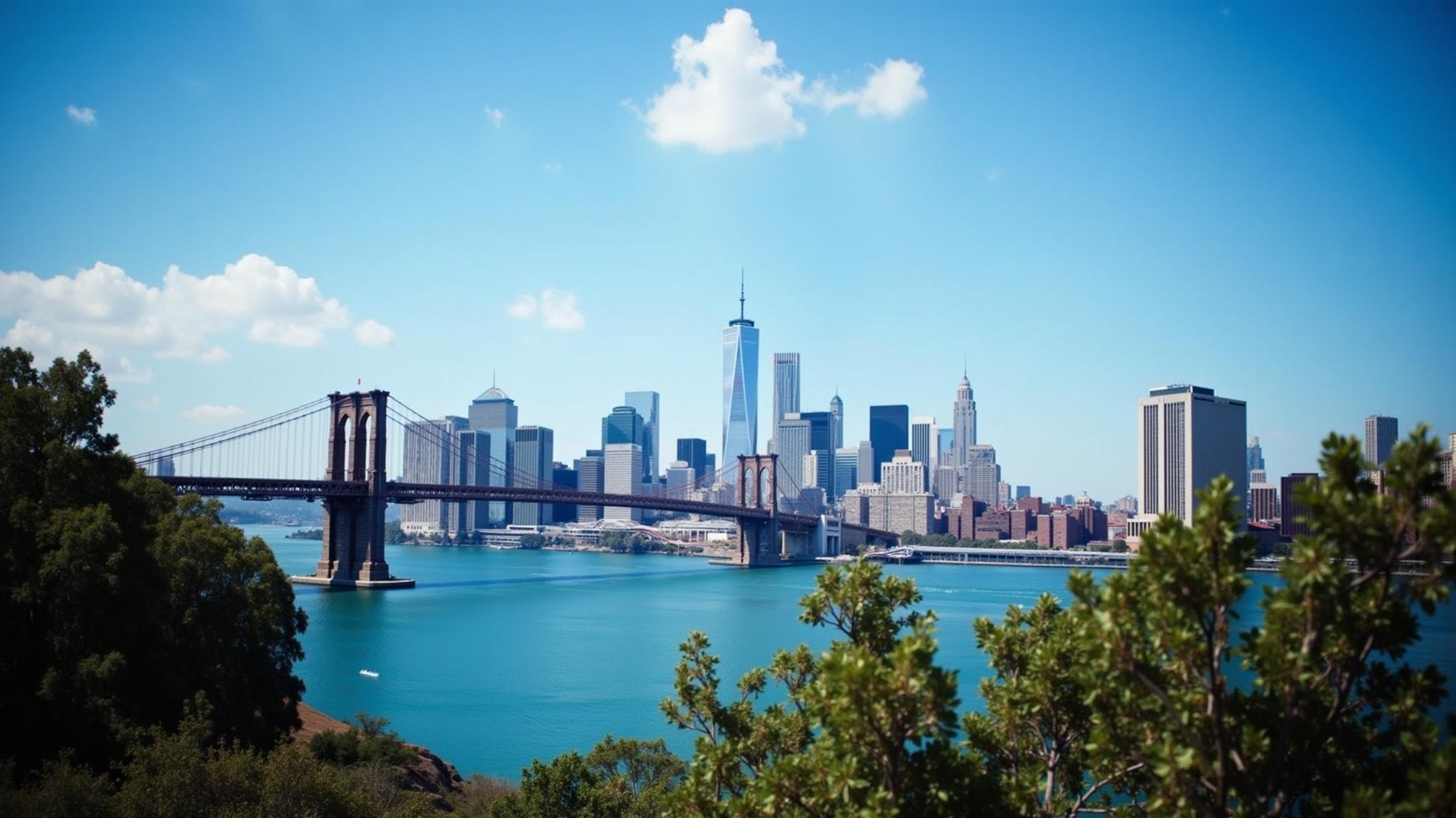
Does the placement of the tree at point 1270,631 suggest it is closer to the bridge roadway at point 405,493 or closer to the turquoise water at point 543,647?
the turquoise water at point 543,647

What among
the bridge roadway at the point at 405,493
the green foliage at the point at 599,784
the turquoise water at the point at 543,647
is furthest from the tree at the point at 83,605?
the bridge roadway at the point at 405,493

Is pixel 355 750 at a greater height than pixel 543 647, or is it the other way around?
pixel 355 750

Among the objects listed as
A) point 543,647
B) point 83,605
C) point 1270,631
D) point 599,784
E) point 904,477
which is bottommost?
point 543,647

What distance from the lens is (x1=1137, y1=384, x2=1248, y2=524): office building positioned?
369 ft

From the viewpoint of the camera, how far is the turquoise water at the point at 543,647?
25266 millimetres

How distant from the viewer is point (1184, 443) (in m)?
114

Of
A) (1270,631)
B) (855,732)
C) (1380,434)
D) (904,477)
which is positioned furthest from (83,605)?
(904,477)

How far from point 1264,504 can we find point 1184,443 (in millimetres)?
10238

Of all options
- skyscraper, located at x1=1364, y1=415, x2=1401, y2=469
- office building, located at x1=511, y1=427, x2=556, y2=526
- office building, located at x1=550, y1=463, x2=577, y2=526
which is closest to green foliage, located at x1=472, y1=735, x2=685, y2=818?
skyscraper, located at x1=1364, y1=415, x2=1401, y2=469

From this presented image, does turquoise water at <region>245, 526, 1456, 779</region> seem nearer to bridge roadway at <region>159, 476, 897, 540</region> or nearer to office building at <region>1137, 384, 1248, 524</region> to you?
bridge roadway at <region>159, 476, 897, 540</region>

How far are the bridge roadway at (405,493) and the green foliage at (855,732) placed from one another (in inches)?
1387

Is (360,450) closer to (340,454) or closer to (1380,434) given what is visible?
(340,454)

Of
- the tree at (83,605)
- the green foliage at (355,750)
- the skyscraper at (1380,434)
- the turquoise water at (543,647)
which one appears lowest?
the turquoise water at (543,647)

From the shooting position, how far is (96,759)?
494 inches
